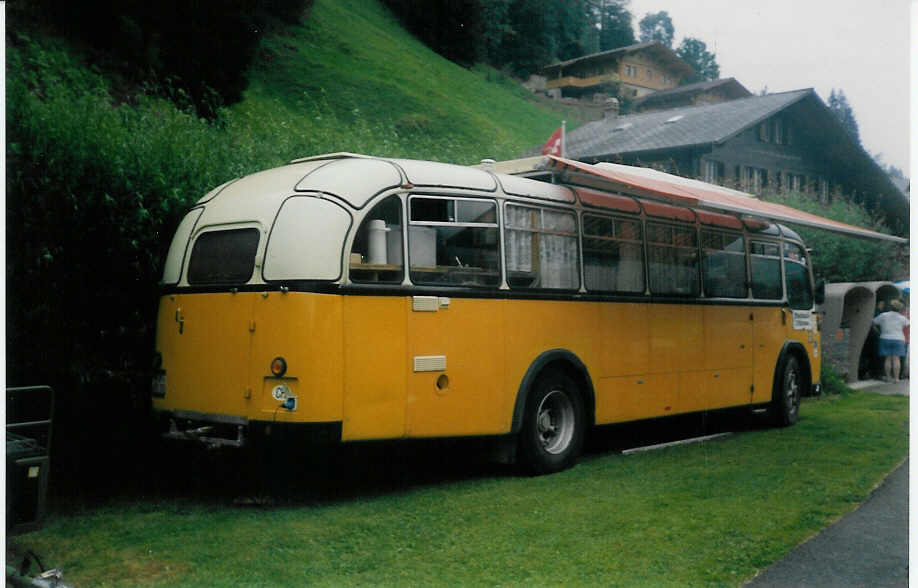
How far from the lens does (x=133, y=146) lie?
25.5 ft

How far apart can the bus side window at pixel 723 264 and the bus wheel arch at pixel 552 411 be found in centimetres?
251

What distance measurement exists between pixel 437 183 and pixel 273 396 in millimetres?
2127

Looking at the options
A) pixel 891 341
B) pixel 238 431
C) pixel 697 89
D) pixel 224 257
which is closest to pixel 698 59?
pixel 697 89

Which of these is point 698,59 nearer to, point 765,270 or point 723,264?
point 723,264

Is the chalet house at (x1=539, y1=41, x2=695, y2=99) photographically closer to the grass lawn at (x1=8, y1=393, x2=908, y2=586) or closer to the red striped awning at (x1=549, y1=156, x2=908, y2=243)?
the red striped awning at (x1=549, y1=156, x2=908, y2=243)

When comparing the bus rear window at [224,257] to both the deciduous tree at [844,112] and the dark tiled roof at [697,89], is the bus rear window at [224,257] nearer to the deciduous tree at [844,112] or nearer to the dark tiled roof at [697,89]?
the dark tiled roof at [697,89]

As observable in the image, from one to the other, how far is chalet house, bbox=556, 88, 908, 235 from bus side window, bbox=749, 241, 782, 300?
751 millimetres

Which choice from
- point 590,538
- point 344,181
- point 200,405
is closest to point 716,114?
point 344,181

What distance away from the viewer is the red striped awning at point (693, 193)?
8.15 metres

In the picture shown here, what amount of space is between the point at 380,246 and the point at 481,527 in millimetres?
2174

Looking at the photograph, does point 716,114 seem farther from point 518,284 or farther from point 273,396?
point 273,396

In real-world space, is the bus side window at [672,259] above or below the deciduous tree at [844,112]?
below

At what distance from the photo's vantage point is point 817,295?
12.6 meters

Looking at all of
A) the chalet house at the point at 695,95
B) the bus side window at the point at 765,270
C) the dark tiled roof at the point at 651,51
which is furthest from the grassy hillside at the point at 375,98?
the bus side window at the point at 765,270
